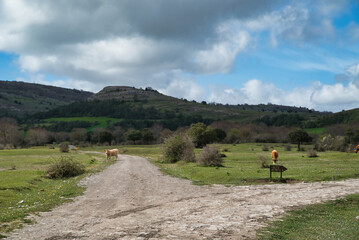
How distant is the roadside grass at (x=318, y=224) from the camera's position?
1089 centimetres

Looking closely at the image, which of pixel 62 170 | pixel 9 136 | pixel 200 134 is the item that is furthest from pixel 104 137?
pixel 62 170

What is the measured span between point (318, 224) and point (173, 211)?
6.55 meters

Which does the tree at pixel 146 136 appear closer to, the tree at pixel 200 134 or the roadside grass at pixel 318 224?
the tree at pixel 200 134

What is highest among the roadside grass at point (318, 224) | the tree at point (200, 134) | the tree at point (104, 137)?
the tree at point (200, 134)

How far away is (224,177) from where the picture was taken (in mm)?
28047

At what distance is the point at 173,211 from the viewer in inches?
601

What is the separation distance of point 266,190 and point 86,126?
177995 millimetres

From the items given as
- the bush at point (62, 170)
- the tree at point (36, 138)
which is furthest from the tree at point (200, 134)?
the tree at point (36, 138)

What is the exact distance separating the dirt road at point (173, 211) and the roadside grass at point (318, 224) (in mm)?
733

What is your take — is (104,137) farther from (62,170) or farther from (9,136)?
(62,170)

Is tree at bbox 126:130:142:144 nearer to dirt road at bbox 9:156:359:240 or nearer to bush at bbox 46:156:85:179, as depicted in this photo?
bush at bbox 46:156:85:179

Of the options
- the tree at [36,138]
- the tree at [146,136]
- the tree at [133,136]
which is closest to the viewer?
the tree at [36,138]

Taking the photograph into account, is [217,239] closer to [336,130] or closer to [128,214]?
[128,214]

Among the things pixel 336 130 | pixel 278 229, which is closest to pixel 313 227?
pixel 278 229
